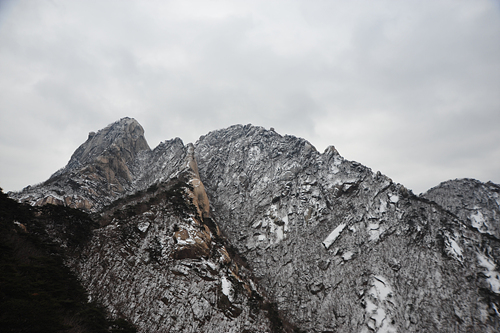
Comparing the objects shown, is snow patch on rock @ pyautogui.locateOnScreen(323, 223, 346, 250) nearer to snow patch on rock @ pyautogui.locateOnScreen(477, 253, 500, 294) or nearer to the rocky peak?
snow patch on rock @ pyautogui.locateOnScreen(477, 253, 500, 294)

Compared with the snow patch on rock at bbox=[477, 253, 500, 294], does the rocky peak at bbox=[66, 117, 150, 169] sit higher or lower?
higher

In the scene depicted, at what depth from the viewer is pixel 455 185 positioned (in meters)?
83.9

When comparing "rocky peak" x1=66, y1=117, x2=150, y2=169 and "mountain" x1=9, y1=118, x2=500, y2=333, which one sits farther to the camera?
"rocky peak" x1=66, y1=117, x2=150, y2=169

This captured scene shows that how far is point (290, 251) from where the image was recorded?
56.1 m

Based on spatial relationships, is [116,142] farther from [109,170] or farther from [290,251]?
[290,251]

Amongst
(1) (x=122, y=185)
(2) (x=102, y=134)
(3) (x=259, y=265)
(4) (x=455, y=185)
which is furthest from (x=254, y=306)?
(2) (x=102, y=134)

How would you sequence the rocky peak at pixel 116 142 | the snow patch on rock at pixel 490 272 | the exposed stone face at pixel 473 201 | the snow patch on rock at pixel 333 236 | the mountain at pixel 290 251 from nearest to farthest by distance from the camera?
the mountain at pixel 290 251, the snow patch on rock at pixel 490 272, the snow patch on rock at pixel 333 236, the exposed stone face at pixel 473 201, the rocky peak at pixel 116 142

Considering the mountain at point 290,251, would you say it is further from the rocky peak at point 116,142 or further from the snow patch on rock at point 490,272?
the rocky peak at point 116,142

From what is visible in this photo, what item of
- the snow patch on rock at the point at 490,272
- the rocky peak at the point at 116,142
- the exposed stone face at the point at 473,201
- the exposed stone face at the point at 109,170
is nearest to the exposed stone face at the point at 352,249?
the snow patch on rock at the point at 490,272

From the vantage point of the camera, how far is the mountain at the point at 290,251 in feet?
112

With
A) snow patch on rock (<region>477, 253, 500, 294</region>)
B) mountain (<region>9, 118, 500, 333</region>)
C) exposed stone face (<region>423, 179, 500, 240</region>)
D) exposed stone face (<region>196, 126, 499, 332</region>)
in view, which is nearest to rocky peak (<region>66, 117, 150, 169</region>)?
mountain (<region>9, 118, 500, 333</region>)

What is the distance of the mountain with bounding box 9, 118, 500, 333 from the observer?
34.2m

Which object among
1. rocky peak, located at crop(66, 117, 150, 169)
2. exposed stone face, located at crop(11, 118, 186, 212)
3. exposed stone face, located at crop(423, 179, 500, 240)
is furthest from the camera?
rocky peak, located at crop(66, 117, 150, 169)

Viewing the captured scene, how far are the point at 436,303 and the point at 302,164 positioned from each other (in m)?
49.5
